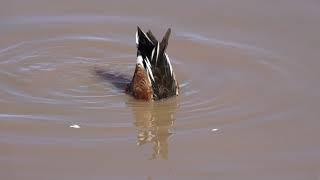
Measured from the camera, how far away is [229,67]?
313 inches

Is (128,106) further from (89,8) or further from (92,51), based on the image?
(89,8)

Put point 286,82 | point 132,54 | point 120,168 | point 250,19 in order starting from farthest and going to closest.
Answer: point 250,19, point 132,54, point 286,82, point 120,168

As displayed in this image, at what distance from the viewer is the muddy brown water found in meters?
6.03

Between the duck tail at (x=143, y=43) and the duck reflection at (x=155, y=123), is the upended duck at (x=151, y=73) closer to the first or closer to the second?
the duck tail at (x=143, y=43)

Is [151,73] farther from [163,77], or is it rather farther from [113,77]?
[113,77]

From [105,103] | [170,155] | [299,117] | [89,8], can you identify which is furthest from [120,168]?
[89,8]

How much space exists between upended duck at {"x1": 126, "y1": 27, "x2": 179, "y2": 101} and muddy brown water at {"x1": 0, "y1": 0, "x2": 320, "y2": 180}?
0.11 meters

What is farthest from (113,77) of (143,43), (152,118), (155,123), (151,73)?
(155,123)

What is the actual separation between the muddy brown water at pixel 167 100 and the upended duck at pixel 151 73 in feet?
0.36

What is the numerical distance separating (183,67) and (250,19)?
1649 mm

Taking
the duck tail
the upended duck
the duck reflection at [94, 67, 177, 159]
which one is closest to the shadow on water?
the duck reflection at [94, 67, 177, 159]

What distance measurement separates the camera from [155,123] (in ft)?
22.6

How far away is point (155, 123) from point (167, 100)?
1.76ft

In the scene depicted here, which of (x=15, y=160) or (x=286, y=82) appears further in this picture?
(x=286, y=82)
